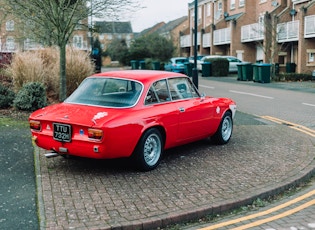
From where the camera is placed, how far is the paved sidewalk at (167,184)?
4887 mm

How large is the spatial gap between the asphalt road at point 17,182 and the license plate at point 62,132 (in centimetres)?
67

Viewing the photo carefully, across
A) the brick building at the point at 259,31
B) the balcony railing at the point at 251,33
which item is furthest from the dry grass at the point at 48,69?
the balcony railing at the point at 251,33

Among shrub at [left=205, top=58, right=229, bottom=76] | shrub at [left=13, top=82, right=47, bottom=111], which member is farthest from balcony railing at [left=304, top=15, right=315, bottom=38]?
shrub at [left=13, top=82, right=47, bottom=111]

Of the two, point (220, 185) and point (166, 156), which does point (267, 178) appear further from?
point (166, 156)

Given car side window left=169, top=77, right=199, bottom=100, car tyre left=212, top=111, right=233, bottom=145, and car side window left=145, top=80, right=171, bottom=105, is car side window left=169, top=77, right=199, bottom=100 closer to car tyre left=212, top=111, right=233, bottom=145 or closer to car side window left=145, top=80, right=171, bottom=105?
car side window left=145, top=80, right=171, bottom=105

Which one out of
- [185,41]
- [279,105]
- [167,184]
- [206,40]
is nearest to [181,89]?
[167,184]

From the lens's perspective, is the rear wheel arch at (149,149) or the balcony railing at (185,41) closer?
the rear wheel arch at (149,149)

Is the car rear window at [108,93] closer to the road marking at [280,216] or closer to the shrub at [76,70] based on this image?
the road marking at [280,216]

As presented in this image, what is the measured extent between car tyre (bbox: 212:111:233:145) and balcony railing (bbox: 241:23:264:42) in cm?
3224

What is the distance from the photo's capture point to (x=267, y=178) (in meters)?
6.46

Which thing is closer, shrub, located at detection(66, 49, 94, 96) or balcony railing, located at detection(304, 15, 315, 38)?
shrub, located at detection(66, 49, 94, 96)

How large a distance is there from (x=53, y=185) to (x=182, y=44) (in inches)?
2201

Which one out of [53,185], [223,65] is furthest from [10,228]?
[223,65]

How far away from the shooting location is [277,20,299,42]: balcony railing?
113 feet
